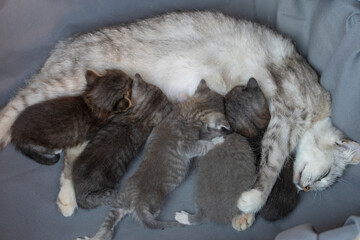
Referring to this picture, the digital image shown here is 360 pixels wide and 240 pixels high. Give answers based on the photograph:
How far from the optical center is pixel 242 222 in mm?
1963

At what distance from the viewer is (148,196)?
73.0 inches

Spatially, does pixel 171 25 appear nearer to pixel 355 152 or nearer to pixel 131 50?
pixel 131 50

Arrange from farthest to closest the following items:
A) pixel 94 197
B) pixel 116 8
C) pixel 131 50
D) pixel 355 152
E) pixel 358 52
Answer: pixel 116 8
pixel 131 50
pixel 355 152
pixel 94 197
pixel 358 52

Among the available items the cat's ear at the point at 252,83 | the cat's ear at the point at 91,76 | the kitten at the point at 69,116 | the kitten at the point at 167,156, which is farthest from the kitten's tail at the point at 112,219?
the cat's ear at the point at 252,83

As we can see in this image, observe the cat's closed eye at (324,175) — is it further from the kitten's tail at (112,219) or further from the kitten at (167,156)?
the kitten's tail at (112,219)

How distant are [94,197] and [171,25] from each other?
1.15 metres

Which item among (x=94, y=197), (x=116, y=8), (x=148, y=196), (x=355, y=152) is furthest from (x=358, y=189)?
(x=116, y=8)

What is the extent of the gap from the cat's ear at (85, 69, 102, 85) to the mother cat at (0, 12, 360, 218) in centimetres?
8

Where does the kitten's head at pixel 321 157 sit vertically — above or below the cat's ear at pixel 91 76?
below

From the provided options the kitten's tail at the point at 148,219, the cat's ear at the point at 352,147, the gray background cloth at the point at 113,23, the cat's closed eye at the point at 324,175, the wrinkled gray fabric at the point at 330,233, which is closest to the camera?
the wrinkled gray fabric at the point at 330,233

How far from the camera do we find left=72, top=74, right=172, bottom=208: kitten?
1.93 meters

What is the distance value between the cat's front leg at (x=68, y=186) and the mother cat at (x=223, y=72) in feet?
1.14

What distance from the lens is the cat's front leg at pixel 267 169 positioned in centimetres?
194

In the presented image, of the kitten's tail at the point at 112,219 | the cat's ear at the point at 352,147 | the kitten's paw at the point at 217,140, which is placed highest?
the kitten's paw at the point at 217,140
